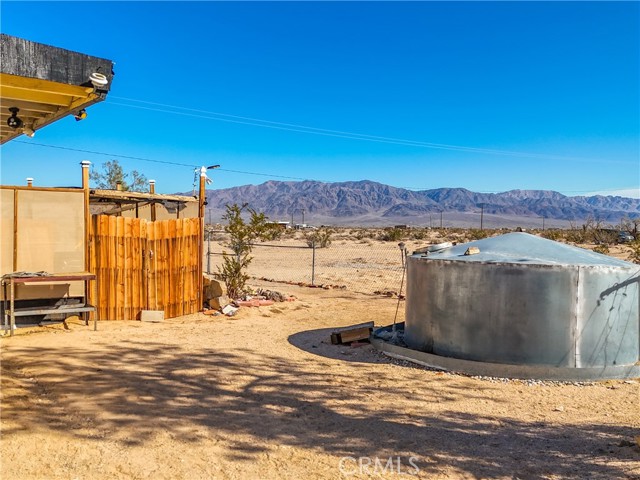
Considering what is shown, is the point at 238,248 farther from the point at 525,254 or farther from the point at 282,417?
the point at 282,417

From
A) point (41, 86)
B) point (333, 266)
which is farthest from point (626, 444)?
point (333, 266)

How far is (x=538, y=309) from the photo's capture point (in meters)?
7.74

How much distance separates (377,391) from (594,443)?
8.82 ft

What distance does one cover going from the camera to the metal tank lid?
8.04 meters

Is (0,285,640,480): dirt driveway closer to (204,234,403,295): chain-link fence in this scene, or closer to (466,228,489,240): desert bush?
(204,234,403,295): chain-link fence

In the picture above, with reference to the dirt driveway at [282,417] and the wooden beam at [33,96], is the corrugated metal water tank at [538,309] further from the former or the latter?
the wooden beam at [33,96]

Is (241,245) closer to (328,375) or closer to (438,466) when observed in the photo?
(328,375)

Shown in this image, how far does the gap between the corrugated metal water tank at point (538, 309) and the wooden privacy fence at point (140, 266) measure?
6.53m

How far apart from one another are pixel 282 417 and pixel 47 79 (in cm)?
437

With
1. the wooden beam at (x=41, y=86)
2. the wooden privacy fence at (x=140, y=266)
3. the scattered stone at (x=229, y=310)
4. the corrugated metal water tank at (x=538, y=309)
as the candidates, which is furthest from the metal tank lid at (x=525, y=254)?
the wooden privacy fence at (x=140, y=266)

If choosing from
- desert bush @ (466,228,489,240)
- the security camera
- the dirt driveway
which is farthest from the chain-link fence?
desert bush @ (466,228,489,240)

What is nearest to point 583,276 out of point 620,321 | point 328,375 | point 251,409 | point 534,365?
point 620,321

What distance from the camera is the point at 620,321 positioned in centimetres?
799

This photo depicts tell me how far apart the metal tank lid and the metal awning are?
18.7 ft
